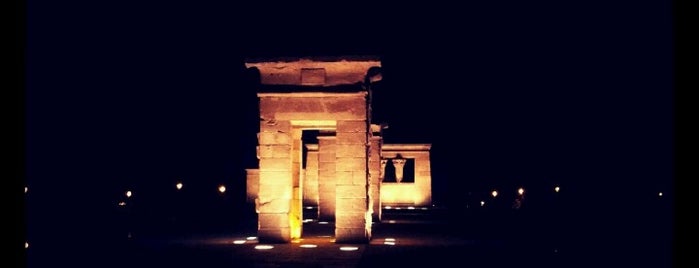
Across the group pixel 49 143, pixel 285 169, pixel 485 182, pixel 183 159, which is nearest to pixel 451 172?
pixel 485 182

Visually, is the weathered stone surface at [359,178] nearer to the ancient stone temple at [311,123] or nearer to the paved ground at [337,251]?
the ancient stone temple at [311,123]

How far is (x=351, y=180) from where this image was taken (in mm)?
14742

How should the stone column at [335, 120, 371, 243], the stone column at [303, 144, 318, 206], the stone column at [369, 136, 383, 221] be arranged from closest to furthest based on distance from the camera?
the stone column at [335, 120, 371, 243]
the stone column at [369, 136, 383, 221]
the stone column at [303, 144, 318, 206]

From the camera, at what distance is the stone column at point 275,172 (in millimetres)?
14820

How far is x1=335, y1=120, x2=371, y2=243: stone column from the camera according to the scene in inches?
576

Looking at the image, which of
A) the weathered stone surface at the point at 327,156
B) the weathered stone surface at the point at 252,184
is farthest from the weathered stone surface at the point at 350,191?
the weathered stone surface at the point at 252,184

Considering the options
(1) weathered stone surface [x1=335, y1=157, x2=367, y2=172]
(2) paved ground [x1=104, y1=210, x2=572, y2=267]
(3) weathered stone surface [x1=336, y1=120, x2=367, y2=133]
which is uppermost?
(3) weathered stone surface [x1=336, y1=120, x2=367, y2=133]

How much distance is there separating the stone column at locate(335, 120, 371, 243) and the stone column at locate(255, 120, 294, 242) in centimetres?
108

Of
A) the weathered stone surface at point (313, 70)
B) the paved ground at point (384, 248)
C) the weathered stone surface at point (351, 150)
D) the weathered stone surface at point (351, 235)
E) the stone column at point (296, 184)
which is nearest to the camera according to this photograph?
the paved ground at point (384, 248)

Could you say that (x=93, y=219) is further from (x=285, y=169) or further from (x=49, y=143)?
(x=49, y=143)

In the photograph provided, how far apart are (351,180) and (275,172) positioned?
1666 millimetres

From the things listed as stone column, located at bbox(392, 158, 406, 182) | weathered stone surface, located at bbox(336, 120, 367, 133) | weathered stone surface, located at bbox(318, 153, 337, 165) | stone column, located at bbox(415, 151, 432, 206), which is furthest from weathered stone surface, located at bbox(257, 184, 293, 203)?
stone column, located at bbox(415, 151, 432, 206)

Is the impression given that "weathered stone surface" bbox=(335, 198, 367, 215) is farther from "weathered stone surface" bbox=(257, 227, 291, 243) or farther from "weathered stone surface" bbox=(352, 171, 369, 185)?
"weathered stone surface" bbox=(257, 227, 291, 243)

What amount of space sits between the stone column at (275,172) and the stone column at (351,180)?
3.55ft
